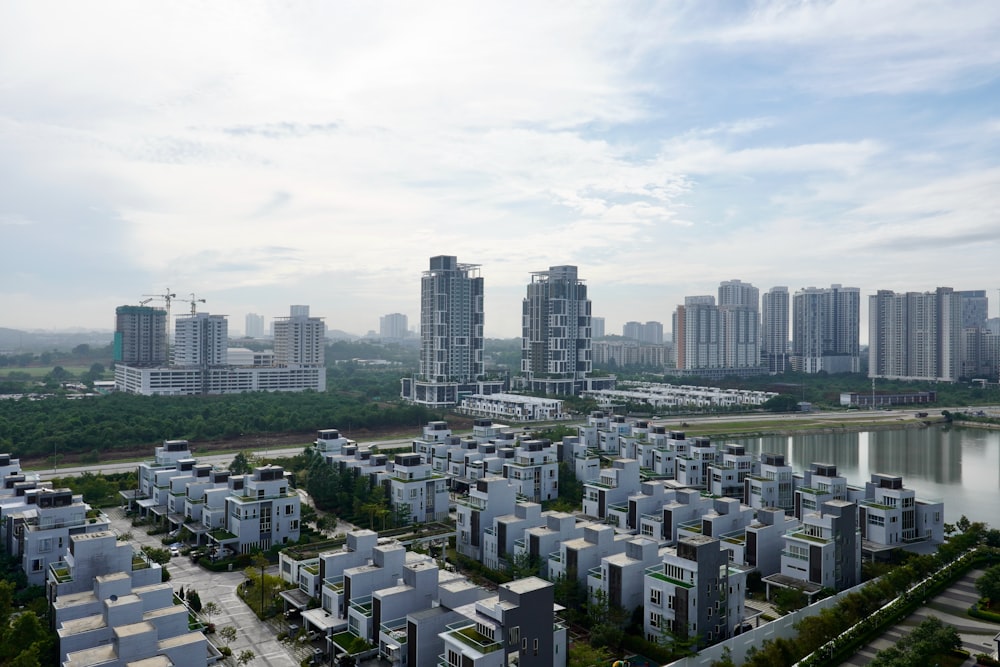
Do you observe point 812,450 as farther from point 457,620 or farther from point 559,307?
point 457,620

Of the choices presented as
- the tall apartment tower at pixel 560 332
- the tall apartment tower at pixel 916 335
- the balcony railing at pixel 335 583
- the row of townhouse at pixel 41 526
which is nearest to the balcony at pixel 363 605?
the balcony railing at pixel 335 583

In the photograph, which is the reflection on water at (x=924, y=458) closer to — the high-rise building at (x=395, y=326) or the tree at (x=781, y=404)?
the tree at (x=781, y=404)

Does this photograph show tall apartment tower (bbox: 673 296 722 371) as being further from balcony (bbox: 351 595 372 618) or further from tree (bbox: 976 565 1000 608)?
balcony (bbox: 351 595 372 618)

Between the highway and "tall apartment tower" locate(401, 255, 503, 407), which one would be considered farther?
"tall apartment tower" locate(401, 255, 503, 407)

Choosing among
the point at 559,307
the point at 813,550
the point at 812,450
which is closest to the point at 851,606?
the point at 813,550

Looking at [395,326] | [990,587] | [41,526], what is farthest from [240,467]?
[395,326]

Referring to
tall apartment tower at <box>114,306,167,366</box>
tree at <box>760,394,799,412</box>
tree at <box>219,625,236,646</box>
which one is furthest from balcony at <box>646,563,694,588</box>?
tall apartment tower at <box>114,306,167,366</box>
